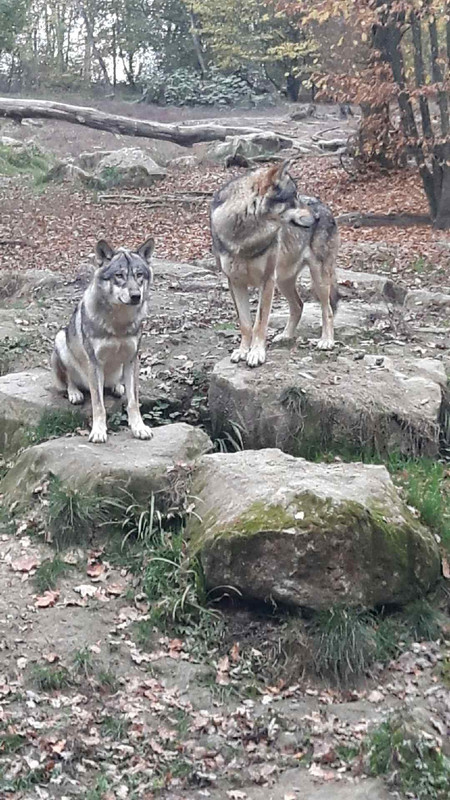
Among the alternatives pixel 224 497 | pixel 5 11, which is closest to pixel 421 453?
pixel 224 497

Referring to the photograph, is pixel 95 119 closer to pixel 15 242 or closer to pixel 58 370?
pixel 15 242

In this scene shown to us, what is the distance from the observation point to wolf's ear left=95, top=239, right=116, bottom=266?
20.1ft

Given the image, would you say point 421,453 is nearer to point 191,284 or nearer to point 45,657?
point 45,657

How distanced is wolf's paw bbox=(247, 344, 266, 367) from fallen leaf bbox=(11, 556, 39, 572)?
7.63ft

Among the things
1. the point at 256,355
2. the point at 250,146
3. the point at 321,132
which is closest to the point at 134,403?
the point at 256,355

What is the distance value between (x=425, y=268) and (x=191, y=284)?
118 inches

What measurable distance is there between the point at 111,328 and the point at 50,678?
2379 millimetres

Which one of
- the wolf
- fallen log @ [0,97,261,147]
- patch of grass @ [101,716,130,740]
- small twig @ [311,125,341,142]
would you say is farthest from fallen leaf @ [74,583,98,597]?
small twig @ [311,125,341,142]

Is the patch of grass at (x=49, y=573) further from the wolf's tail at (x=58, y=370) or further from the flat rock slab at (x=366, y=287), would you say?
the flat rock slab at (x=366, y=287)

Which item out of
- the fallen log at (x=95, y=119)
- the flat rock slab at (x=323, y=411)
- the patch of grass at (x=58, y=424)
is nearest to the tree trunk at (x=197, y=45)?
the fallen log at (x=95, y=119)

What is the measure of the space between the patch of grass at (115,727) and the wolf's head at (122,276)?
8.51 feet

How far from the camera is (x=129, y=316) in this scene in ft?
20.5

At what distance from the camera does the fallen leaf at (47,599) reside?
5.56m

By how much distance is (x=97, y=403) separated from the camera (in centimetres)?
650
